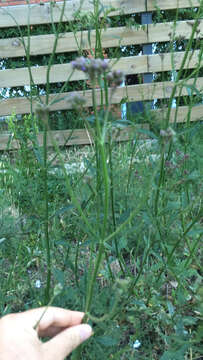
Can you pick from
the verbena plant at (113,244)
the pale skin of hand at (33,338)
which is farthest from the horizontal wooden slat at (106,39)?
the pale skin of hand at (33,338)

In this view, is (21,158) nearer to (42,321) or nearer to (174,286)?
(174,286)

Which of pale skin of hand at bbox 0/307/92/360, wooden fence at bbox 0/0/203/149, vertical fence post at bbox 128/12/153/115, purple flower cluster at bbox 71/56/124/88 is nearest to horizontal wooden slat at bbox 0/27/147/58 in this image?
wooden fence at bbox 0/0/203/149

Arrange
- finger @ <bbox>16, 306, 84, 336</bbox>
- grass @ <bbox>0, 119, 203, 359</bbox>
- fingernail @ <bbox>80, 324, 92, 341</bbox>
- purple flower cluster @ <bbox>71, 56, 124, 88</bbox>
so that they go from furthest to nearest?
1. grass @ <bbox>0, 119, 203, 359</bbox>
2. finger @ <bbox>16, 306, 84, 336</bbox>
3. fingernail @ <bbox>80, 324, 92, 341</bbox>
4. purple flower cluster @ <bbox>71, 56, 124, 88</bbox>

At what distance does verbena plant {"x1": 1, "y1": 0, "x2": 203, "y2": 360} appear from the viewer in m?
1.25

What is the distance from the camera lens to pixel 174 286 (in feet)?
6.23

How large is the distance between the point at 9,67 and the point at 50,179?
2333mm

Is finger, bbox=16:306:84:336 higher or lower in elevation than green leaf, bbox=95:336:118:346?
higher

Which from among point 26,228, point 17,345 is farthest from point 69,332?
point 26,228

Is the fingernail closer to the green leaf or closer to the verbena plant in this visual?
the verbena plant

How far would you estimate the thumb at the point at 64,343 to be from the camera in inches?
35.9

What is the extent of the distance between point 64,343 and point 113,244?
728 millimetres

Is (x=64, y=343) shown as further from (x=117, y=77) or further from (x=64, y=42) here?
(x=64, y=42)

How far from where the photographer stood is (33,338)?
94cm

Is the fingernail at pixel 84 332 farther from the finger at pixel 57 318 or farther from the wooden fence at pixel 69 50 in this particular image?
the wooden fence at pixel 69 50
